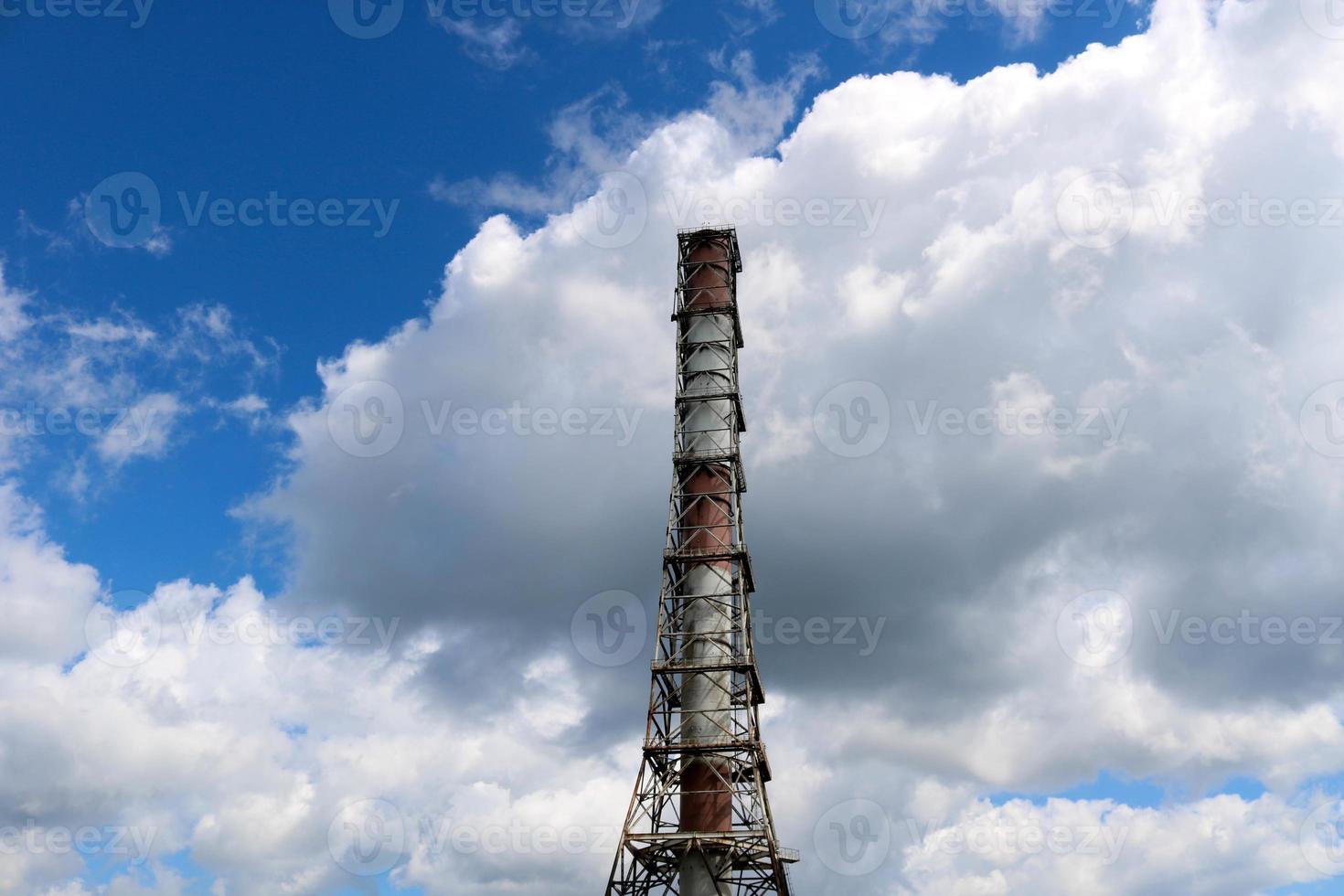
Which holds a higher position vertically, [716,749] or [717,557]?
[717,557]

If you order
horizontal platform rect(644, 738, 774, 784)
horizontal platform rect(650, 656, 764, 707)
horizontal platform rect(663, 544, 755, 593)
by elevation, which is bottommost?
horizontal platform rect(644, 738, 774, 784)

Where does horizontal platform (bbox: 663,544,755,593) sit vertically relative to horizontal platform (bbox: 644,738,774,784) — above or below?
above

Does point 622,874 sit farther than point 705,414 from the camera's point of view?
No

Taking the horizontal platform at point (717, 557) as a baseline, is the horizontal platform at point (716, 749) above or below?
below

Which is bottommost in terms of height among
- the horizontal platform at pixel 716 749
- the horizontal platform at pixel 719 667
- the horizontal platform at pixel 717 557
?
the horizontal platform at pixel 716 749

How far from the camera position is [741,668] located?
234 ft

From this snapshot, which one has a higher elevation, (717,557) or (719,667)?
(717,557)

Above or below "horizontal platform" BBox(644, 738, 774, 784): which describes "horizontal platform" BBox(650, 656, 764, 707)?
above

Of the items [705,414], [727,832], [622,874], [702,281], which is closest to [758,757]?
[727,832]

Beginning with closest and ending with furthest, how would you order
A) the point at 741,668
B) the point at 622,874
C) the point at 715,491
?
the point at 622,874 → the point at 741,668 → the point at 715,491

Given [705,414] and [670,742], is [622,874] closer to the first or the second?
[670,742]

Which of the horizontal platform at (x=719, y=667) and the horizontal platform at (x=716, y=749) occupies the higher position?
the horizontal platform at (x=719, y=667)

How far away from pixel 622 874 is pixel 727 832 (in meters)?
6.61

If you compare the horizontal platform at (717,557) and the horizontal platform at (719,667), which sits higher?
the horizontal platform at (717,557)
